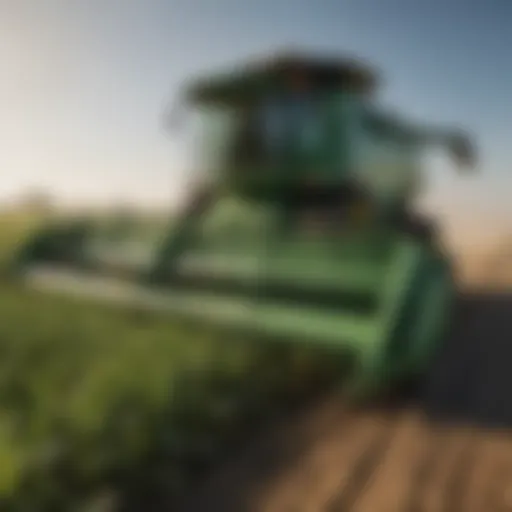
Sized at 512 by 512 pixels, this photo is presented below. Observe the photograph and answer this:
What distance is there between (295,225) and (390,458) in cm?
64

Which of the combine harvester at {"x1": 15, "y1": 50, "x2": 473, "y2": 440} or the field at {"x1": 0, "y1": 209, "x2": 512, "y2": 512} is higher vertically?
the combine harvester at {"x1": 15, "y1": 50, "x2": 473, "y2": 440}

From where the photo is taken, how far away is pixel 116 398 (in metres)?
1.02

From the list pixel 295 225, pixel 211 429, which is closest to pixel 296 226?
pixel 295 225

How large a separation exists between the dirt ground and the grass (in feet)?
0.23

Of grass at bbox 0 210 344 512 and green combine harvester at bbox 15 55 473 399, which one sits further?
green combine harvester at bbox 15 55 473 399

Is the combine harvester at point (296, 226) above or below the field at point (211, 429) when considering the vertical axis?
above

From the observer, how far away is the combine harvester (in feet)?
3.90

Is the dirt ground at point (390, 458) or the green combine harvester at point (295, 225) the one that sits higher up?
the green combine harvester at point (295, 225)

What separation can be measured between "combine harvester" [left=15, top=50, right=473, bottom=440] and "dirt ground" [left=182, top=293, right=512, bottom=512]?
0.08 metres

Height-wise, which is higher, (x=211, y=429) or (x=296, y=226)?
(x=296, y=226)

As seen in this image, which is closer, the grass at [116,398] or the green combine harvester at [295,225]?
the grass at [116,398]

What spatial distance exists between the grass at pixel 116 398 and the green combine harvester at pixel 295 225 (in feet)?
0.19

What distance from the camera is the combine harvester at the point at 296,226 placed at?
1189 millimetres

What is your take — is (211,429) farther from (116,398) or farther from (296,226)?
(296,226)
